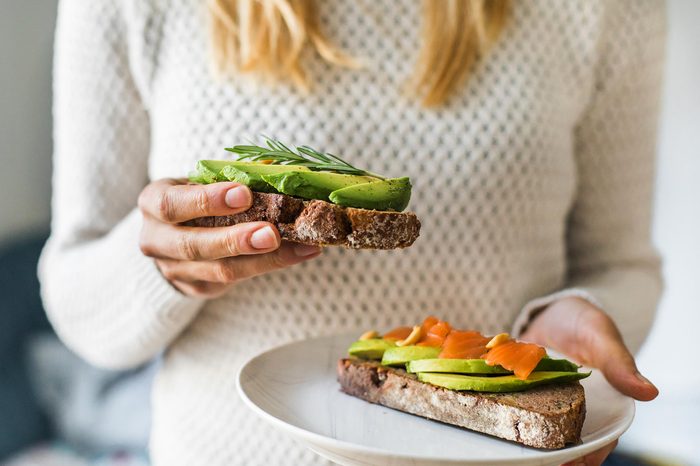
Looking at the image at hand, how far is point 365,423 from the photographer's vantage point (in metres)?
0.91

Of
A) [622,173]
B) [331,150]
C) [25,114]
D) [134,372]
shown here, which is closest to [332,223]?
[331,150]

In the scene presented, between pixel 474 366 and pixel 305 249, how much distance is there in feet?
0.86

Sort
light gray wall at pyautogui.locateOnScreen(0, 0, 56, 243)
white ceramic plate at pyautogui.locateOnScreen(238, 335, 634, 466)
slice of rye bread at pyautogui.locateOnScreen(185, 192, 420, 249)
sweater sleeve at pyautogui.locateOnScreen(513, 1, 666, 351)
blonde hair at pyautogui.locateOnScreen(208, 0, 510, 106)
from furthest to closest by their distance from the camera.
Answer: light gray wall at pyautogui.locateOnScreen(0, 0, 56, 243)
sweater sleeve at pyautogui.locateOnScreen(513, 1, 666, 351)
blonde hair at pyautogui.locateOnScreen(208, 0, 510, 106)
slice of rye bread at pyautogui.locateOnScreen(185, 192, 420, 249)
white ceramic plate at pyautogui.locateOnScreen(238, 335, 634, 466)

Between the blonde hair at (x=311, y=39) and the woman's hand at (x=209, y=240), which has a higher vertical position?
the blonde hair at (x=311, y=39)

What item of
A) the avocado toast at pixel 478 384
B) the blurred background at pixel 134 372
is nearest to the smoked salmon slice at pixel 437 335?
the avocado toast at pixel 478 384

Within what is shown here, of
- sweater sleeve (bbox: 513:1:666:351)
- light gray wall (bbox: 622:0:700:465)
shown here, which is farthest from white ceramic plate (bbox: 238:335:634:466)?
light gray wall (bbox: 622:0:700:465)

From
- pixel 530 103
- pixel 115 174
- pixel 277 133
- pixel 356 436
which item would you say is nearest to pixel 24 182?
pixel 115 174

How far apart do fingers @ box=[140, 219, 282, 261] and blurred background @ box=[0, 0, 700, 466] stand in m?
2.12

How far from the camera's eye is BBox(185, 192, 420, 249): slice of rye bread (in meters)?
0.85

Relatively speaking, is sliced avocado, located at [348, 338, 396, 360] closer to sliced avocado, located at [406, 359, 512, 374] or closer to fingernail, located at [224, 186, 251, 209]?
sliced avocado, located at [406, 359, 512, 374]

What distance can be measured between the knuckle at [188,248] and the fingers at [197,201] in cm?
3

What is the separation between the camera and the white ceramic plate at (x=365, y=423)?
2.44 ft

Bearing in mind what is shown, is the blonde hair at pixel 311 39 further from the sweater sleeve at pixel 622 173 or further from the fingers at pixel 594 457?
the fingers at pixel 594 457

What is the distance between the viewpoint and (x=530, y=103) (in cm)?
132
